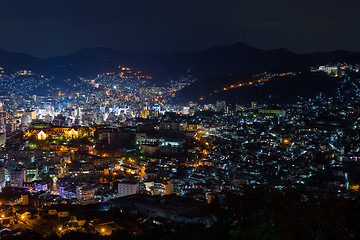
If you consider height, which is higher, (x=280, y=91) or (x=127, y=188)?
(x=280, y=91)

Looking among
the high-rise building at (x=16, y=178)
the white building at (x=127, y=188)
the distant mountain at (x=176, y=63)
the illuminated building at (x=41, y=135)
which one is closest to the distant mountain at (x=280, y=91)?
the distant mountain at (x=176, y=63)

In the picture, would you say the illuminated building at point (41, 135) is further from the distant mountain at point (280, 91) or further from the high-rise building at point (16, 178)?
the distant mountain at point (280, 91)

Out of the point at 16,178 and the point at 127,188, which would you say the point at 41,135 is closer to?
the point at 16,178

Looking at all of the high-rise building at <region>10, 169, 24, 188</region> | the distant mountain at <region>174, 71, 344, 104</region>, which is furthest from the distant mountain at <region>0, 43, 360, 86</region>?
the high-rise building at <region>10, 169, 24, 188</region>

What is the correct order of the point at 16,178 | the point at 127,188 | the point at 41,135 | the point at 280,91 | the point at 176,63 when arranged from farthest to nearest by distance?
the point at 176,63 → the point at 280,91 → the point at 41,135 → the point at 16,178 → the point at 127,188

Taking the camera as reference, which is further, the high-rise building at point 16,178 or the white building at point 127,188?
the high-rise building at point 16,178

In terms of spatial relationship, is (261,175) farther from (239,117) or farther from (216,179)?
(239,117)

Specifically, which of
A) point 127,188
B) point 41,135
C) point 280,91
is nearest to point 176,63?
point 280,91

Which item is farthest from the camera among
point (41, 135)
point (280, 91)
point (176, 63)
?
point (176, 63)

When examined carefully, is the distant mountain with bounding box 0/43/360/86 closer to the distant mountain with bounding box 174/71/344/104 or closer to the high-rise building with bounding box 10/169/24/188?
the distant mountain with bounding box 174/71/344/104
